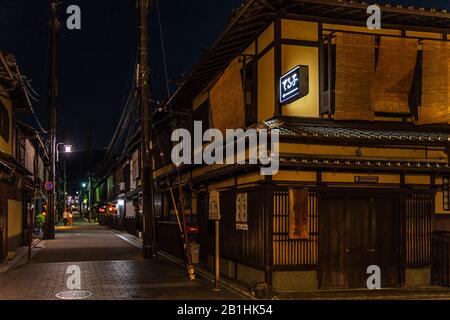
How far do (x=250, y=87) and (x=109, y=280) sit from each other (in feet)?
22.9

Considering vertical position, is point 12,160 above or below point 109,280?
above

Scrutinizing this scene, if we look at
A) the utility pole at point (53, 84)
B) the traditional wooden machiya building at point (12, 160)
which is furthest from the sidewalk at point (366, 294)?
the utility pole at point (53, 84)

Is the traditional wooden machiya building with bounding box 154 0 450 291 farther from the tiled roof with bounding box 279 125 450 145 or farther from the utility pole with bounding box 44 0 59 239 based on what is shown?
the utility pole with bounding box 44 0 59 239

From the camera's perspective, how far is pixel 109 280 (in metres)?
15.6

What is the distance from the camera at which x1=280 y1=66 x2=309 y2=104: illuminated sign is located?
12538 mm

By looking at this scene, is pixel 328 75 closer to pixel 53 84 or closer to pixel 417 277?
pixel 417 277

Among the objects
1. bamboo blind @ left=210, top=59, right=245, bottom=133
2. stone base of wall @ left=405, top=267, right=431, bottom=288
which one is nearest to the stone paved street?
stone base of wall @ left=405, top=267, right=431, bottom=288

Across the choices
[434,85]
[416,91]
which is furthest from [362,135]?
[434,85]

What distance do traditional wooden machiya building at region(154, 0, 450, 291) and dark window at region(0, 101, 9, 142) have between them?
1157cm

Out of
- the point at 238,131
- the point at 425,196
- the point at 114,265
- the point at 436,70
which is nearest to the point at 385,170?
the point at 425,196

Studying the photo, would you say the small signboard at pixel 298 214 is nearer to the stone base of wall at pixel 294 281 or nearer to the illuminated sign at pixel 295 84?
the stone base of wall at pixel 294 281

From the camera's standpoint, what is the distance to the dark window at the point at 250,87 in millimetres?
15625

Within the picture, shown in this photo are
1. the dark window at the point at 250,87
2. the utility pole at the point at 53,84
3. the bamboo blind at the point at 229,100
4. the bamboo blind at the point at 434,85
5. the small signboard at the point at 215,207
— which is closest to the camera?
the small signboard at the point at 215,207

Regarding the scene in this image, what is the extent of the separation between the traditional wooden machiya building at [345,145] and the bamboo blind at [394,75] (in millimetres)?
27
